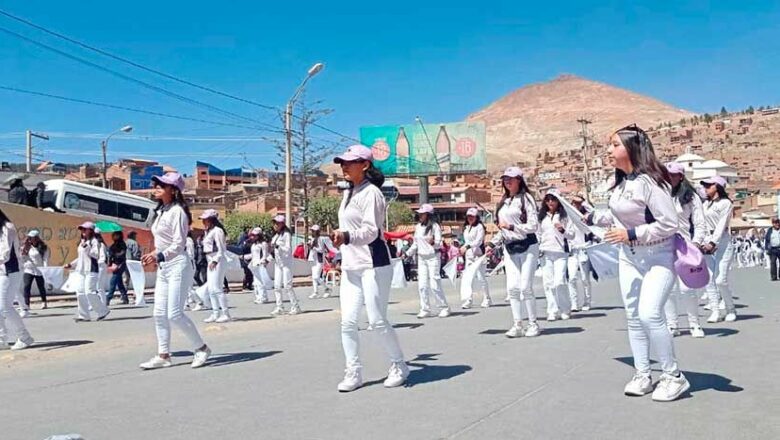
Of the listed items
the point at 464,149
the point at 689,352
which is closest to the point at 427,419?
the point at 689,352

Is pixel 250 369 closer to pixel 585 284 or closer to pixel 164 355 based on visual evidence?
pixel 164 355

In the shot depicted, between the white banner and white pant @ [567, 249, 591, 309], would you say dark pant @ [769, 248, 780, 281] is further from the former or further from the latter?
the white banner

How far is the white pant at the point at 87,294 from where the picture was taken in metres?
16.0

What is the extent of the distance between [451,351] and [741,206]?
304ft

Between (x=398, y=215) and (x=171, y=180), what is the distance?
73.7m

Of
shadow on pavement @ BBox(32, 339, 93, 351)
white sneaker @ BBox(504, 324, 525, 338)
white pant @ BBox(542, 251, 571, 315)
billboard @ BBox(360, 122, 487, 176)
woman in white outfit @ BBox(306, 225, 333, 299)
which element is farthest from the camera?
billboard @ BBox(360, 122, 487, 176)

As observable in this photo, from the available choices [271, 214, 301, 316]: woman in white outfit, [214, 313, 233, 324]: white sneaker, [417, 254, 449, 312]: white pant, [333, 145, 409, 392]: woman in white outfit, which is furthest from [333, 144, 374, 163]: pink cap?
[271, 214, 301, 316]: woman in white outfit

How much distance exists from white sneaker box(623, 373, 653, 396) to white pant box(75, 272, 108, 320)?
39.4 feet

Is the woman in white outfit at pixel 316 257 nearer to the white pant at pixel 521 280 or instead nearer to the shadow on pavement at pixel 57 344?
the shadow on pavement at pixel 57 344

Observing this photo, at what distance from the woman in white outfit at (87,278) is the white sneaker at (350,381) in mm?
10153

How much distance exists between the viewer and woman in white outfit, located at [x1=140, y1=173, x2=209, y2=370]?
8.81 m

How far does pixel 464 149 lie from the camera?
6147 centimetres

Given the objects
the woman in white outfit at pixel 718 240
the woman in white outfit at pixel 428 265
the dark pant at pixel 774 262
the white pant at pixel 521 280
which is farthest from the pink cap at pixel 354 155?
the dark pant at pixel 774 262

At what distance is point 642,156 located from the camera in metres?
6.51
